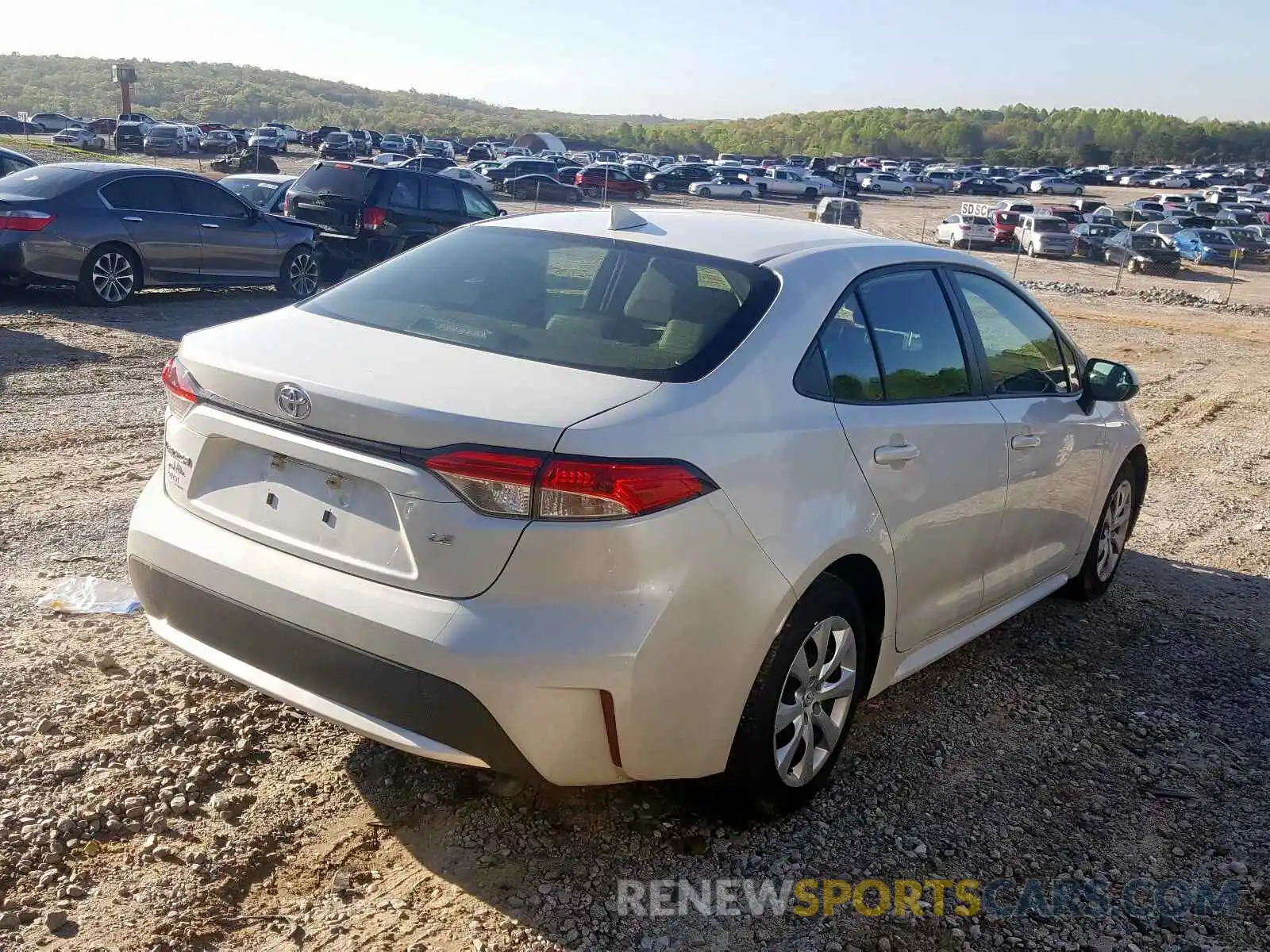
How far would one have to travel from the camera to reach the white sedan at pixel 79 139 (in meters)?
57.3

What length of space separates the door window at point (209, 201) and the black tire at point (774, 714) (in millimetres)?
11811

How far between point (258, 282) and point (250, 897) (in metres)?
12.4

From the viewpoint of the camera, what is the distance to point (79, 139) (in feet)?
192

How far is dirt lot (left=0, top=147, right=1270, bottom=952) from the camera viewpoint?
297 cm

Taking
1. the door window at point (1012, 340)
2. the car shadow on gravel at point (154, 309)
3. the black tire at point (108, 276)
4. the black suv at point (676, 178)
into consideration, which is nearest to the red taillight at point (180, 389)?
the door window at point (1012, 340)

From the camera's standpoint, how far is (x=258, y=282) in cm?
1438

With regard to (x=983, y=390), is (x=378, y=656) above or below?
below

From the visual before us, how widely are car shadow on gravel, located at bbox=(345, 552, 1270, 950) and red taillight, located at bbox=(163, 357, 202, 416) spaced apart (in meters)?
1.19

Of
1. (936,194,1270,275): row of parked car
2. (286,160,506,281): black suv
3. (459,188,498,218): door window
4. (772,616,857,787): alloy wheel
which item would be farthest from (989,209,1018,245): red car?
(772,616,857,787): alloy wheel

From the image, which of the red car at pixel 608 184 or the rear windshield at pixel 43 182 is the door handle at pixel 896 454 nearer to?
the rear windshield at pixel 43 182

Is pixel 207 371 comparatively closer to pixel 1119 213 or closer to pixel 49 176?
pixel 49 176

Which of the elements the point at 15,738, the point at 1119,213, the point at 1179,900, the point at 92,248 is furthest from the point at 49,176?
the point at 1119,213

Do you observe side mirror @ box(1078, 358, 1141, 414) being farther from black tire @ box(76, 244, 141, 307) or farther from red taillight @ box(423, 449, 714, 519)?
black tire @ box(76, 244, 141, 307)

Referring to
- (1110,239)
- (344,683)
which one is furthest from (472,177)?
(344,683)
